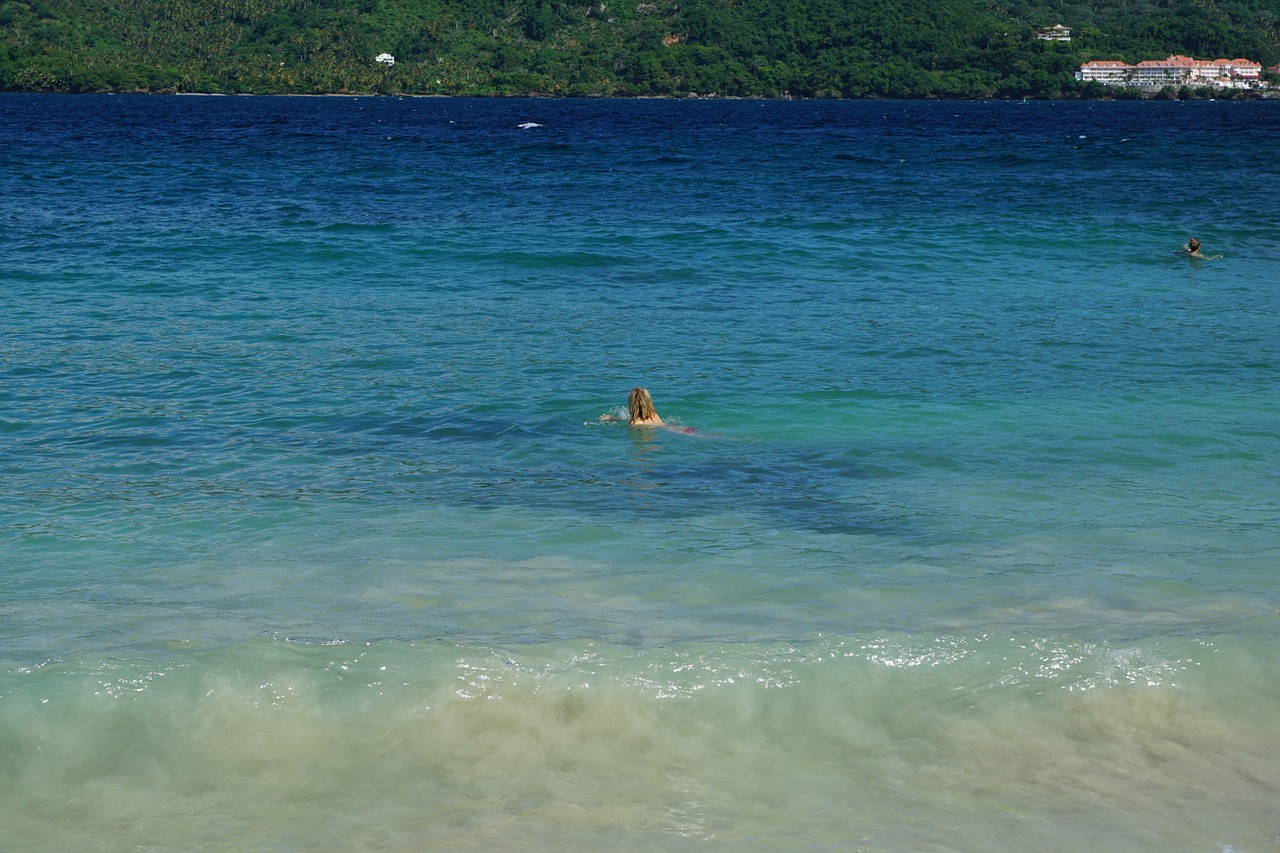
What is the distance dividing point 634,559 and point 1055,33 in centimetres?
17653

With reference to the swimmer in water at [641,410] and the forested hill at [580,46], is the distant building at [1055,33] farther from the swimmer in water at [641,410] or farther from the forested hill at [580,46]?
the swimmer in water at [641,410]

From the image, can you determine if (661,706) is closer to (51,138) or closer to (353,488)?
(353,488)

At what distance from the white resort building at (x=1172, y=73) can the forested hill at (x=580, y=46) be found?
3.12 m

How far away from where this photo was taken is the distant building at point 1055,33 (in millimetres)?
161738

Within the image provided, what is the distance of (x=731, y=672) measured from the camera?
5434 millimetres

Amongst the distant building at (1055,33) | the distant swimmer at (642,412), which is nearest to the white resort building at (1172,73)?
Result: the distant building at (1055,33)

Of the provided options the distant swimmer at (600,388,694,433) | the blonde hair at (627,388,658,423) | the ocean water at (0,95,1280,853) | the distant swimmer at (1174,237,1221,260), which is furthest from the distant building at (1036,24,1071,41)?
the blonde hair at (627,388,658,423)

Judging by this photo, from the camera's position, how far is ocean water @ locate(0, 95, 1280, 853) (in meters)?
4.64

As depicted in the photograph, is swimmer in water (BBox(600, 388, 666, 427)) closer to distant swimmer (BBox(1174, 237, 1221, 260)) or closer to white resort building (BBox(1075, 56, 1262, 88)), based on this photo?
distant swimmer (BBox(1174, 237, 1221, 260))

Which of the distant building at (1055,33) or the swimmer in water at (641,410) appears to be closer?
the swimmer in water at (641,410)

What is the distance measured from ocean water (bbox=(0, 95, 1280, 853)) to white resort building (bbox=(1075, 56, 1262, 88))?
14051 centimetres

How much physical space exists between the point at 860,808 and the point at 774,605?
1.89 m

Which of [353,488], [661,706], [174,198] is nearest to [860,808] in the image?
[661,706]

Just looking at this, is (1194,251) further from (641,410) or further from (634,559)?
(634,559)
